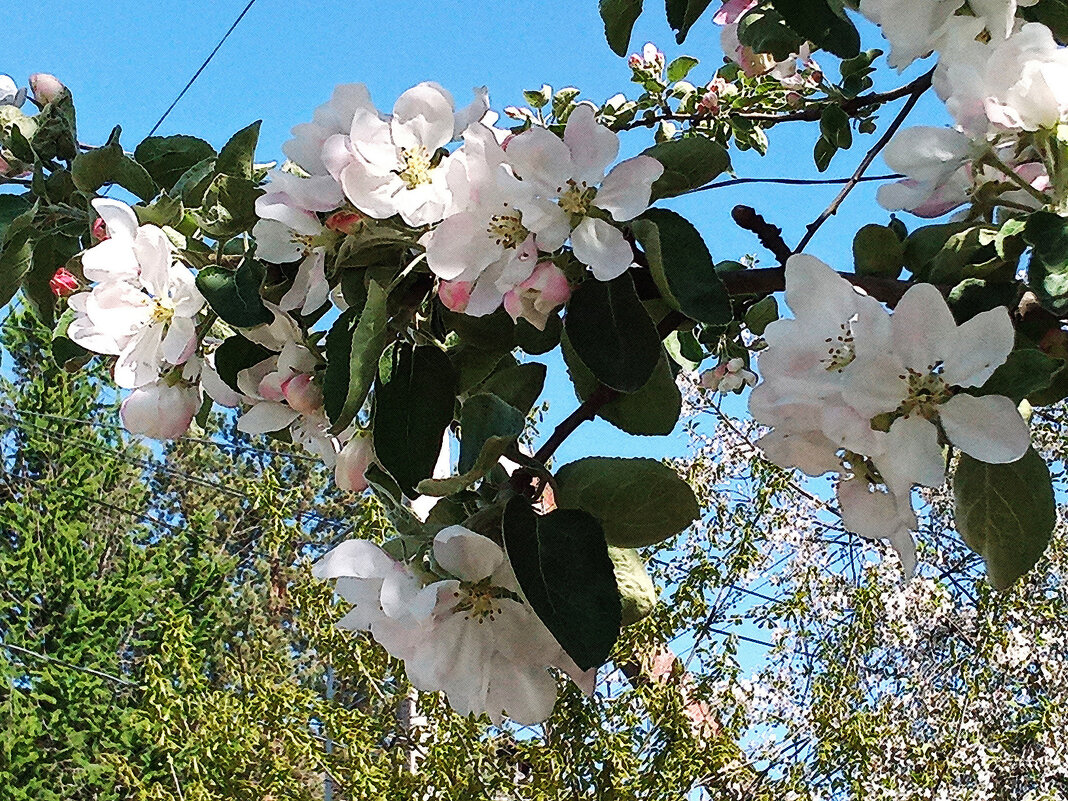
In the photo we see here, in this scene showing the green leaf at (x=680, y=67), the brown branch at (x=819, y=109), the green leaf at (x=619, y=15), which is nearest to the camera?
the green leaf at (x=619, y=15)

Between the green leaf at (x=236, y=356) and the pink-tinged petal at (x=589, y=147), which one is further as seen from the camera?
the green leaf at (x=236, y=356)

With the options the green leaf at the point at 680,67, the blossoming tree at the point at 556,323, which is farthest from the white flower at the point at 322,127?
the green leaf at the point at 680,67

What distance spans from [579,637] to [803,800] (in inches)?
107

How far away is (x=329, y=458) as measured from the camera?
652 millimetres

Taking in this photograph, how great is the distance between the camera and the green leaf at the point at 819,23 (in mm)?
595

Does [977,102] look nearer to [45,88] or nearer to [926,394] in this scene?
[926,394]

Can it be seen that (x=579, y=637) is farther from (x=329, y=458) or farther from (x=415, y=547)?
(x=329, y=458)

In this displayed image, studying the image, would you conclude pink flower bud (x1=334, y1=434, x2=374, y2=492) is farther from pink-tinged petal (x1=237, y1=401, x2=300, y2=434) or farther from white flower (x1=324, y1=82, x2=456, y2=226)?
white flower (x1=324, y1=82, x2=456, y2=226)

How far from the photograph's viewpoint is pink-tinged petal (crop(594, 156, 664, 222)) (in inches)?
18.8

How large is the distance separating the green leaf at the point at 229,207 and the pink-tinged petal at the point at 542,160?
0.17m

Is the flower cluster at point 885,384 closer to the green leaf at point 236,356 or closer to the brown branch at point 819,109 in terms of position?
the green leaf at point 236,356

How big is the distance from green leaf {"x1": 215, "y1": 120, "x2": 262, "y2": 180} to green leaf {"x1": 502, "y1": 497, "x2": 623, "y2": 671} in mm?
298

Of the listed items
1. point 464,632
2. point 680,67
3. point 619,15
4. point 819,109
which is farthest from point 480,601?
point 680,67

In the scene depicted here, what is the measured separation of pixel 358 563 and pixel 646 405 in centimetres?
20
